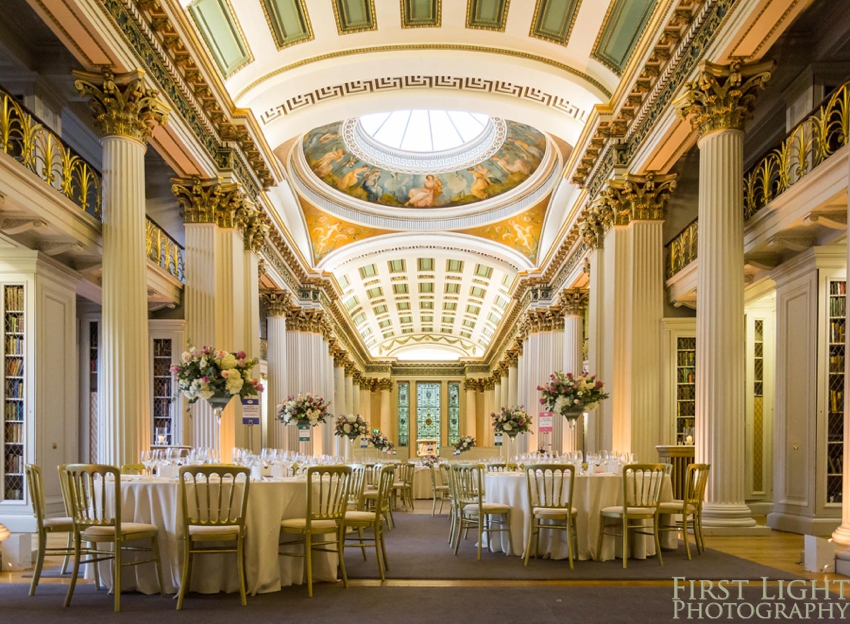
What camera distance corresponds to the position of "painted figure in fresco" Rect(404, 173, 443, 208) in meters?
24.4

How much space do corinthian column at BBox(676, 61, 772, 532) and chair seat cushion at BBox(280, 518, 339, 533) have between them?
15.1 ft

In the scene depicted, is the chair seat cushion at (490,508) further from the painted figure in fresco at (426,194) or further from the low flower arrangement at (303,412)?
the painted figure in fresco at (426,194)

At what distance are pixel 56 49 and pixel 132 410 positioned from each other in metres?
4.66

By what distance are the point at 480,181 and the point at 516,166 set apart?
1538 mm

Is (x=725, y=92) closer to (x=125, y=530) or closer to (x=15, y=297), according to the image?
(x=125, y=530)

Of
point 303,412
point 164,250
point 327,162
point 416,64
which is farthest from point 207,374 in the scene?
point 327,162

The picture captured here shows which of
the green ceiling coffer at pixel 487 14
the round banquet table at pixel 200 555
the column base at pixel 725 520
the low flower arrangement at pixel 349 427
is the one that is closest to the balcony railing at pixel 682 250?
the column base at pixel 725 520

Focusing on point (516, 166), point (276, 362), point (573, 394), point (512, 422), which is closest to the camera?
point (573, 394)

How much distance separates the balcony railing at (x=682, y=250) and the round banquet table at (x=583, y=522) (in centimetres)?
493

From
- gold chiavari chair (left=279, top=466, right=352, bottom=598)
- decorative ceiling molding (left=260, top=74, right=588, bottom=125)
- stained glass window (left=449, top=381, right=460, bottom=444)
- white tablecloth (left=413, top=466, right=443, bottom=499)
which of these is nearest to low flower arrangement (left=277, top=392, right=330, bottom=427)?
white tablecloth (left=413, top=466, right=443, bottom=499)

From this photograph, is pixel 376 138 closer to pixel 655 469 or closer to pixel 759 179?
pixel 759 179

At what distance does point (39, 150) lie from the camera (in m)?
8.86

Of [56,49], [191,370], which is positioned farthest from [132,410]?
[56,49]

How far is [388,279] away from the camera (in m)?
32.4
